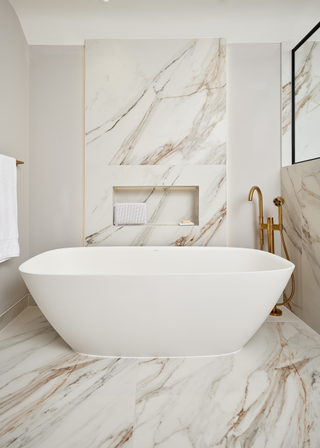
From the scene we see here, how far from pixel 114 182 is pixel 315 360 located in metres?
1.97

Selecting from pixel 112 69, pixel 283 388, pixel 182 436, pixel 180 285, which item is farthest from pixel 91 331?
pixel 112 69

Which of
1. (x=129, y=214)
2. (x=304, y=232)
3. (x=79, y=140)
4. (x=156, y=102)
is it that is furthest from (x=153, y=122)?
(x=304, y=232)

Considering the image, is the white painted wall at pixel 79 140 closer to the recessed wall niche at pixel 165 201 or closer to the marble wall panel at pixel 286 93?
the marble wall panel at pixel 286 93

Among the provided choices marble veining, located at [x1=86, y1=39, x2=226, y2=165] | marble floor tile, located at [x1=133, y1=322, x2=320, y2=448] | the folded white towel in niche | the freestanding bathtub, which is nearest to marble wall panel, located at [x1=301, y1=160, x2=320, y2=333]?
marble floor tile, located at [x1=133, y1=322, x2=320, y2=448]

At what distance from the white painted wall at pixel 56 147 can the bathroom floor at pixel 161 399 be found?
1047 millimetres

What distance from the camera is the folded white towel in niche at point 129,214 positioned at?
103 inches

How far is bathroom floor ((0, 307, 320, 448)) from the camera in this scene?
113cm

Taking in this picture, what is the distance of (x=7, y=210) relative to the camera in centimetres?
205

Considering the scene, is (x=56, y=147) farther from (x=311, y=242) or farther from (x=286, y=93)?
(x=311, y=242)

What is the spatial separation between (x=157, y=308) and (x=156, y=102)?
186 centimetres

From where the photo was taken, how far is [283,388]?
1.42m

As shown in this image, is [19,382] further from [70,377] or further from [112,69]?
[112,69]

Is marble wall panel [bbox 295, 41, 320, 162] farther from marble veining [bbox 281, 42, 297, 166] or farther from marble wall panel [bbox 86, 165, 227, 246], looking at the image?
marble wall panel [bbox 86, 165, 227, 246]

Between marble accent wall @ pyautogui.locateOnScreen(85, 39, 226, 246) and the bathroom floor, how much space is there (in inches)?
47.5
